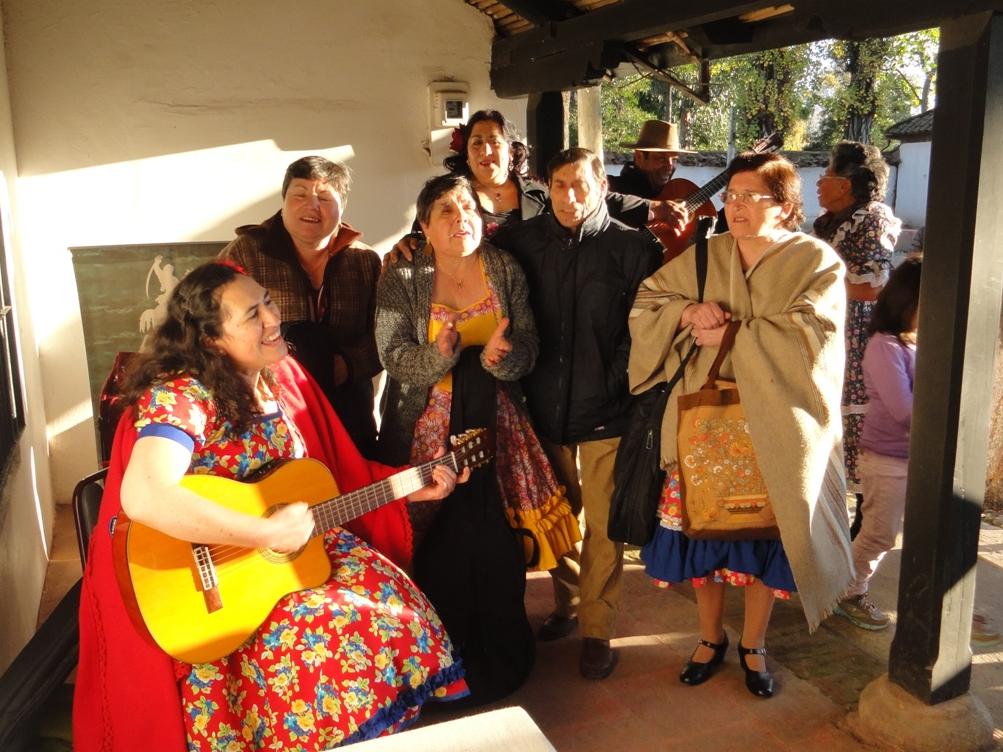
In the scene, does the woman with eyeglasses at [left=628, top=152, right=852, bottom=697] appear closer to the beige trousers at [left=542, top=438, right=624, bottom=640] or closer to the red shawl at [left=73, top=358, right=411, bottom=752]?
the beige trousers at [left=542, top=438, right=624, bottom=640]

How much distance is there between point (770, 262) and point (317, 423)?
1561 millimetres

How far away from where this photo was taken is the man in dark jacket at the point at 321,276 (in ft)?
11.0

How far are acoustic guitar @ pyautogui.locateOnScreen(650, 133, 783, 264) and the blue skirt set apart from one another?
118 centimetres

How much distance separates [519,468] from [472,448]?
16.0 inches

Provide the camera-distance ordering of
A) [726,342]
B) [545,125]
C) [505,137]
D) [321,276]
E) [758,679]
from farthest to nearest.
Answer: [545,125] → [505,137] → [321,276] → [758,679] → [726,342]

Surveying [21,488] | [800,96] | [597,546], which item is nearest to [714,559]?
[597,546]

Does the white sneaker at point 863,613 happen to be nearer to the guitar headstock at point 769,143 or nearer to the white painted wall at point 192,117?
the guitar headstock at point 769,143

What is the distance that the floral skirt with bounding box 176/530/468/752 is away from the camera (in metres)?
2.28

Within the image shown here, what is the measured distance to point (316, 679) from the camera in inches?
90.2

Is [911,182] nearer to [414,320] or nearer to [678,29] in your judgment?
[678,29]

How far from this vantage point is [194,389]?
2363mm

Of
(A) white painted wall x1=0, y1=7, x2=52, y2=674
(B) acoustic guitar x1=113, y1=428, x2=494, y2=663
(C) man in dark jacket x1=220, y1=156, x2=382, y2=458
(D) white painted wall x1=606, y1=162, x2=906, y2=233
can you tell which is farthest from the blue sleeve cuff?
(D) white painted wall x1=606, y1=162, x2=906, y2=233

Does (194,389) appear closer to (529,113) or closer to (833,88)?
(529,113)

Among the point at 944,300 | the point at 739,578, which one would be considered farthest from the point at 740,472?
the point at 944,300
